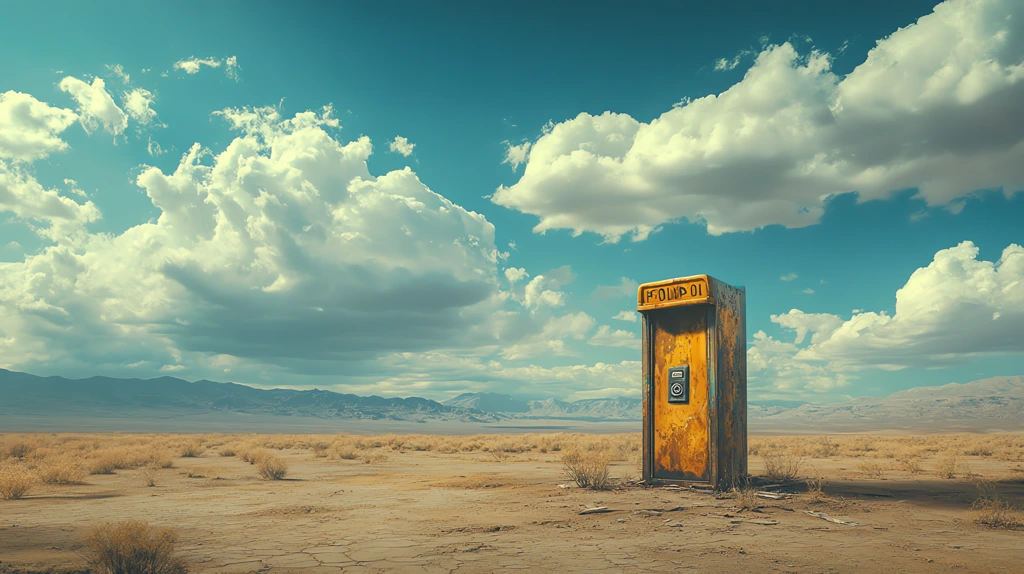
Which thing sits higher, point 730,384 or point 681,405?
point 730,384

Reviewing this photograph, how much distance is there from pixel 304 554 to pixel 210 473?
13.8 meters

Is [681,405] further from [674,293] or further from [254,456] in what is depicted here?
[254,456]

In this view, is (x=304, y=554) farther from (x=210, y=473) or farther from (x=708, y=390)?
(x=210, y=473)

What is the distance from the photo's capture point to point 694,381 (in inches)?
476

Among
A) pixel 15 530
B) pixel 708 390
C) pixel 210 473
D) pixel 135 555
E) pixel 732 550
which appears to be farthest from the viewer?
pixel 210 473

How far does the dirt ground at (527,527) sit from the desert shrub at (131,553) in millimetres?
320

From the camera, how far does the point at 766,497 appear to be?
35.9 feet

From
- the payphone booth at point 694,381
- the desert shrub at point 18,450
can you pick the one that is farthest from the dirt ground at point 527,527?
the desert shrub at point 18,450

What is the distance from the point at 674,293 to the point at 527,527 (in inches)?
218

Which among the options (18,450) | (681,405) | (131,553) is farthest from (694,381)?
(18,450)

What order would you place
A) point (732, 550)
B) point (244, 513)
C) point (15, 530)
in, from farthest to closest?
1. point (244, 513)
2. point (15, 530)
3. point (732, 550)

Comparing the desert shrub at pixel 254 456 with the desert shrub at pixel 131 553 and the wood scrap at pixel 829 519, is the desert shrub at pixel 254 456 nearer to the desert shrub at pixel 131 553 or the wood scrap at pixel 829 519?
the desert shrub at pixel 131 553

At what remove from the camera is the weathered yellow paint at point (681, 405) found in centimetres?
1184

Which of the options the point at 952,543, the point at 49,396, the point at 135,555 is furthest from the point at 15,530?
the point at 49,396
